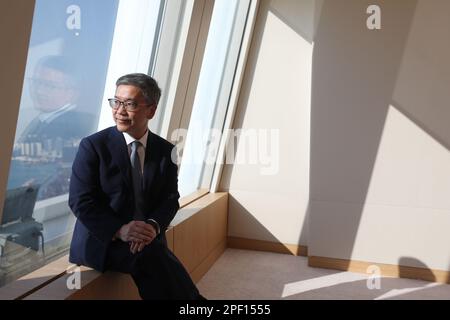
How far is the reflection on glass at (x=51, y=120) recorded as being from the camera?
1.92m

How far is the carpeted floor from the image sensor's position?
3.76m

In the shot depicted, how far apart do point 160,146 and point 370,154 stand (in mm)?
2743

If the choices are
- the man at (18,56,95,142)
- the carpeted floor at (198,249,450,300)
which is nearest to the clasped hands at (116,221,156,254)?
the man at (18,56,95,142)

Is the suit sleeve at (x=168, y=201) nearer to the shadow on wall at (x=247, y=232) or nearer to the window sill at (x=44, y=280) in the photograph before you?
the window sill at (x=44, y=280)

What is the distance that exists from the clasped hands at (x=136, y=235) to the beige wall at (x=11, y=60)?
66 centimetres

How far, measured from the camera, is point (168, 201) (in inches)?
90.5

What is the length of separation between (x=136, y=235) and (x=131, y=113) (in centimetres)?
63

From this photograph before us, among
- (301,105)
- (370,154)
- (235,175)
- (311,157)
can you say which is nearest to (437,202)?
(370,154)

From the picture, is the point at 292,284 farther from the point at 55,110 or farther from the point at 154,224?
the point at 55,110

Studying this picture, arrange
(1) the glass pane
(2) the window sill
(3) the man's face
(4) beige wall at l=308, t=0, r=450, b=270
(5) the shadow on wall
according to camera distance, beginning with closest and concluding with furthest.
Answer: (2) the window sill
(3) the man's face
(4) beige wall at l=308, t=0, r=450, b=270
(1) the glass pane
(5) the shadow on wall

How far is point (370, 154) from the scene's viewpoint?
431cm

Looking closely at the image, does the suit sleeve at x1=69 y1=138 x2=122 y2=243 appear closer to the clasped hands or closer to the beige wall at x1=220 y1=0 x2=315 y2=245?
the clasped hands

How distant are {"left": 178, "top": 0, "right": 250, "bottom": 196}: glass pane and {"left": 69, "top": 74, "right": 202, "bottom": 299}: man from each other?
2.02 metres
